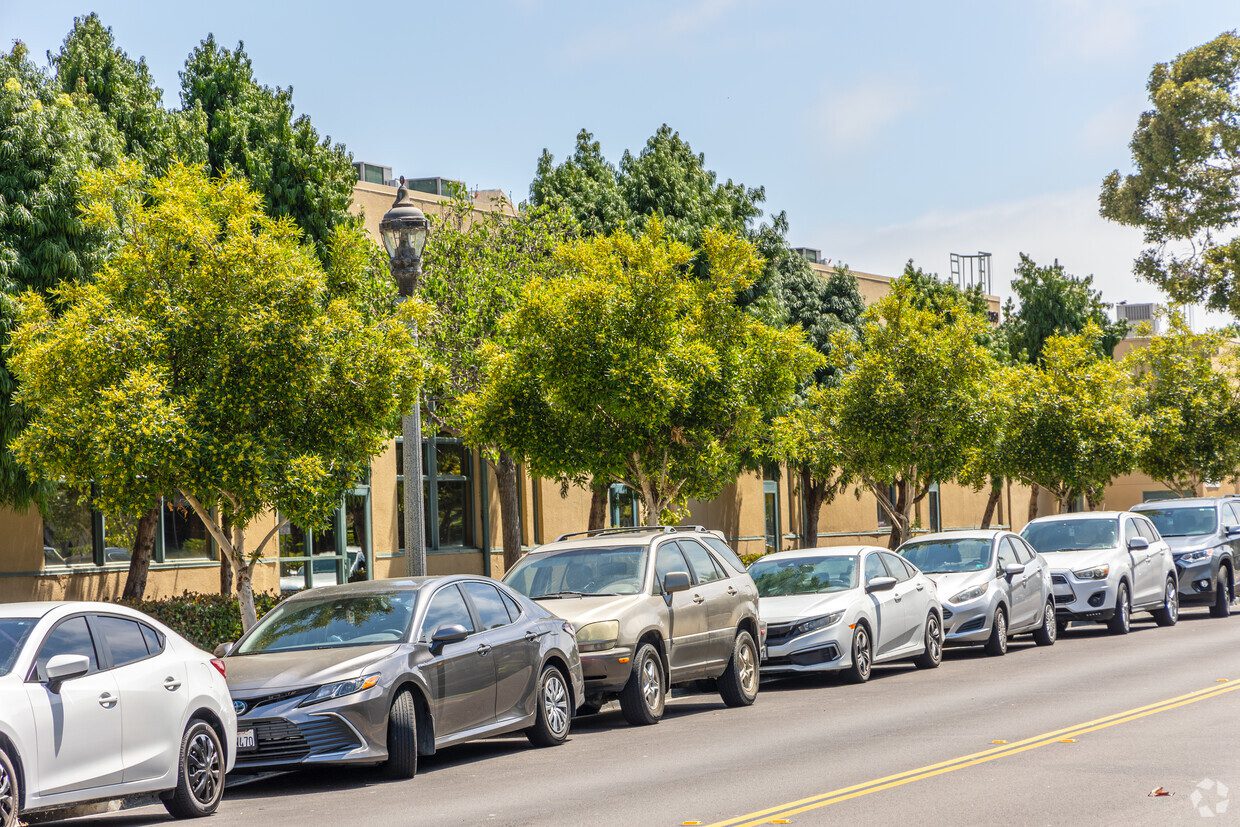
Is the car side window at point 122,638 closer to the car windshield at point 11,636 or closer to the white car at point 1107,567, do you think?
the car windshield at point 11,636

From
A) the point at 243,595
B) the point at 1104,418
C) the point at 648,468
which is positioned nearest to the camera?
the point at 243,595

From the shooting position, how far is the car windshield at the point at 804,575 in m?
18.6

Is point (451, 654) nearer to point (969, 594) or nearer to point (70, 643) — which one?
point (70, 643)

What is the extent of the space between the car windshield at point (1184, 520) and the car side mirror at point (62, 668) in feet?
70.7

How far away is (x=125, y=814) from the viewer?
10.7m

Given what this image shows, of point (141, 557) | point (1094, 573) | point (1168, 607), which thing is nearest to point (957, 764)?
point (1094, 573)

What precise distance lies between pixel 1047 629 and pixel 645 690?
1004 cm

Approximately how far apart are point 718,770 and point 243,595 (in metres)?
7.77

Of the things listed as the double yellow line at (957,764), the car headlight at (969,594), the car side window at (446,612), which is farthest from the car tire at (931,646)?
the car side window at (446,612)

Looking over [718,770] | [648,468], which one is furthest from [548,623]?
[648,468]

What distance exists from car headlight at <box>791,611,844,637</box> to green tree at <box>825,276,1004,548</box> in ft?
42.2

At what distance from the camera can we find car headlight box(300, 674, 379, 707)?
11.1 m

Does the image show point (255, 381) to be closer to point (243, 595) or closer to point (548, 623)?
point (243, 595)

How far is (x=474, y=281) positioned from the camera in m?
26.2
